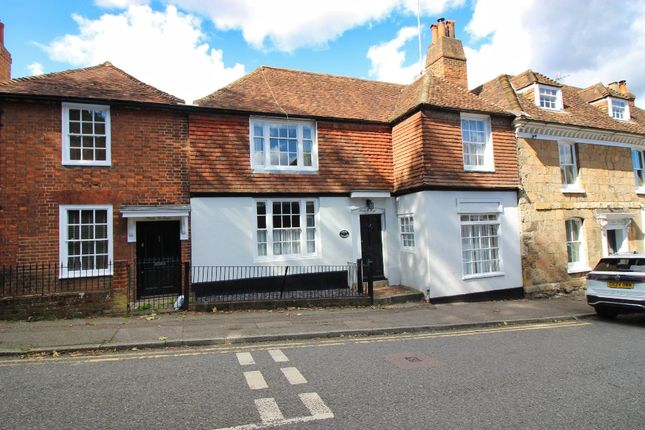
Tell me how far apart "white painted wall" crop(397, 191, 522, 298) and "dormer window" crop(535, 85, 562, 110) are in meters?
4.51

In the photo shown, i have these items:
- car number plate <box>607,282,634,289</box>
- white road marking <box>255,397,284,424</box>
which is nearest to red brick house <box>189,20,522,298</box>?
car number plate <box>607,282,634,289</box>

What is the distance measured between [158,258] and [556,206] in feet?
43.3

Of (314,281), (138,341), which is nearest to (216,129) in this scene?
(314,281)

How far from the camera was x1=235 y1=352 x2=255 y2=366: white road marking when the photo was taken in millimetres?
6168

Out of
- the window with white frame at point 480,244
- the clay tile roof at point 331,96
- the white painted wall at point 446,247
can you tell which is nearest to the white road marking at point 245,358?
the white painted wall at point 446,247

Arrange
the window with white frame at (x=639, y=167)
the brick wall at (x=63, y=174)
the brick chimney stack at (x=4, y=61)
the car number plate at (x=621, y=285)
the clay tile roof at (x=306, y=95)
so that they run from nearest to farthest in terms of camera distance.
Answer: the car number plate at (x=621, y=285), the brick wall at (x=63, y=174), the brick chimney stack at (x=4, y=61), the clay tile roof at (x=306, y=95), the window with white frame at (x=639, y=167)

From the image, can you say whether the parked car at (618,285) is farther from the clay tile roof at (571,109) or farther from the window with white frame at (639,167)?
the window with white frame at (639,167)

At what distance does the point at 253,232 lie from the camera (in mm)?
→ 11898

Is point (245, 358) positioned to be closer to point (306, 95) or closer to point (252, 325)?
point (252, 325)

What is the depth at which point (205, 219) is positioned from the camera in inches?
448

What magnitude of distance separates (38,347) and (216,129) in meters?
7.19

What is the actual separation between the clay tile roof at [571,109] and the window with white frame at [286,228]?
790 cm

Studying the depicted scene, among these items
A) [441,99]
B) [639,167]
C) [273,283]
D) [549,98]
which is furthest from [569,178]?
[273,283]

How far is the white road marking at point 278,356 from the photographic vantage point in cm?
635
